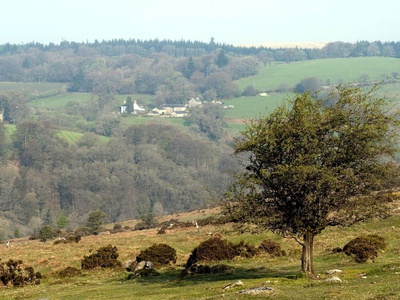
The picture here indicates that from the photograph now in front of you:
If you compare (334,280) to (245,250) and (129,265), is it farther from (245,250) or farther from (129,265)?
(129,265)

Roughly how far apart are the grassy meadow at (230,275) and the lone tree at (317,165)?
2630mm

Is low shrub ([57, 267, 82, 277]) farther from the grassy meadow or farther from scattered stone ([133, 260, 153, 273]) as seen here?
scattered stone ([133, 260, 153, 273])

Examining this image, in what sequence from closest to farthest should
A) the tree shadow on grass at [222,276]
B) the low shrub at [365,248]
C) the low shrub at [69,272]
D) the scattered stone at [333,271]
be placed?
the scattered stone at [333,271] → the tree shadow on grass at [222,276] → the low shrub at [365,248] → the low shrub at [69,272]

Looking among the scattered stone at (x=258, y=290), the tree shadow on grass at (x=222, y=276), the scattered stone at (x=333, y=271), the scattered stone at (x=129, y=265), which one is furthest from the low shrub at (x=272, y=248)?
the scattered stone at (x=258, y=290)

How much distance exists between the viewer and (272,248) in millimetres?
50344

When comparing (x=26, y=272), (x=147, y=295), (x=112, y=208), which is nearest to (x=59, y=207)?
(x=112, y=208)

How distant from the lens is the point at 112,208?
18862 cm

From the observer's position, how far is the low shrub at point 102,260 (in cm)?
5003

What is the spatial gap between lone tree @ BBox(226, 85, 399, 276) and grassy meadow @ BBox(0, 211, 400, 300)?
2.63 metres

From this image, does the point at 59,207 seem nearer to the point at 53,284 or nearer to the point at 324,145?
the point at 53,284

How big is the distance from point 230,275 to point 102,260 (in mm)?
11371

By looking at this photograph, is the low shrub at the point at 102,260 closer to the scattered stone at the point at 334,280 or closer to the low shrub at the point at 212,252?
the low shrub at the point at 212,252

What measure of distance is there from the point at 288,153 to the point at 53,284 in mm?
18542

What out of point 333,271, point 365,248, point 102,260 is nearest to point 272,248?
point 365,248
